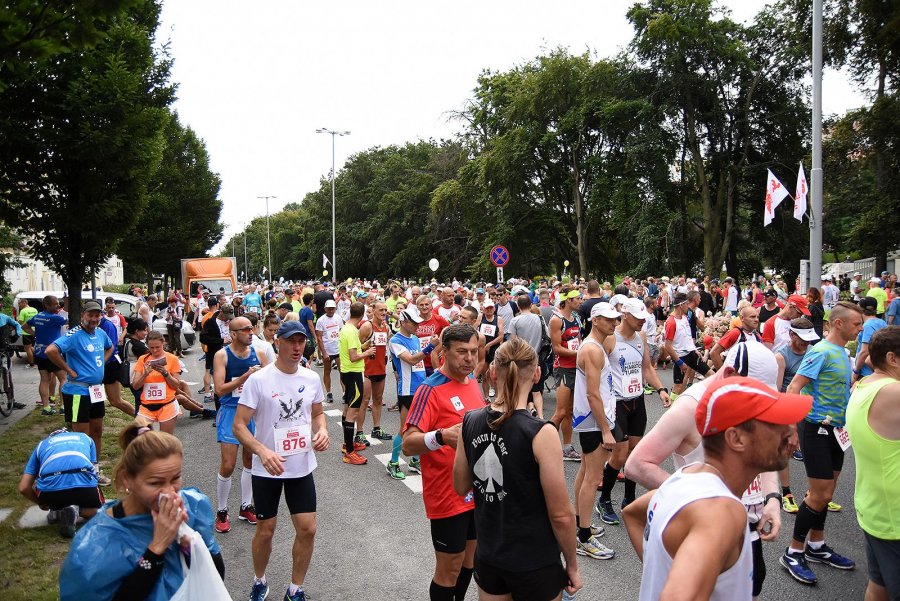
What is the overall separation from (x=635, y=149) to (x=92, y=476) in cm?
3032

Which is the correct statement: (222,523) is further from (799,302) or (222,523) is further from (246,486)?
(799,302)

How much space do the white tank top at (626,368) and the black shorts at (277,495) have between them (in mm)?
2892

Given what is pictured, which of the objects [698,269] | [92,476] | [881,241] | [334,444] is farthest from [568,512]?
[698,269]

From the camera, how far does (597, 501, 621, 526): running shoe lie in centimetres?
613

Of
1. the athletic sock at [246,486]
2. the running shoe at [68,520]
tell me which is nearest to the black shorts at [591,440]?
the athletic sock at [246,486]

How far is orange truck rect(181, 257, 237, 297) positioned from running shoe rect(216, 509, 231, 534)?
998 inches

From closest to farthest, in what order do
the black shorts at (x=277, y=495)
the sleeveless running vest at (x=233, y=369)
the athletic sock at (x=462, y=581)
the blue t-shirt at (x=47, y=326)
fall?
the athletic sock at (x=462, y=581) → the black shorts at (x=277, y=495) → the sleeveless running vest at (x=233, y=369) → the blue t-shirt at (x=47, y=326)

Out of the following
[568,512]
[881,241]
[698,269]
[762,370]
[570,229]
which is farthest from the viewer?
[570,229]

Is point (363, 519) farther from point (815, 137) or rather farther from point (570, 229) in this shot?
point (570, 229)

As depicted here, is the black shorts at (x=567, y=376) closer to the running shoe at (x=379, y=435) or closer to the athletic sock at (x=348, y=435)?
the running shoe at (x=379, y=435)

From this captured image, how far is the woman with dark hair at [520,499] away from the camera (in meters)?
3.02

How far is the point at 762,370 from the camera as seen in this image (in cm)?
376

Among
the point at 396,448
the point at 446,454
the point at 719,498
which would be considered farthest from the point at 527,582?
the point at 396,448

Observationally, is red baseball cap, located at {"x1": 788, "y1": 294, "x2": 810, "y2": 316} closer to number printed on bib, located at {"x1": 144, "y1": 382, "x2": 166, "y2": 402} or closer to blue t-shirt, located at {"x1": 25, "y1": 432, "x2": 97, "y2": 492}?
number printed on bib, located at {"x1": 144, "y1": 382, "x2": 166, "y2": 402}
